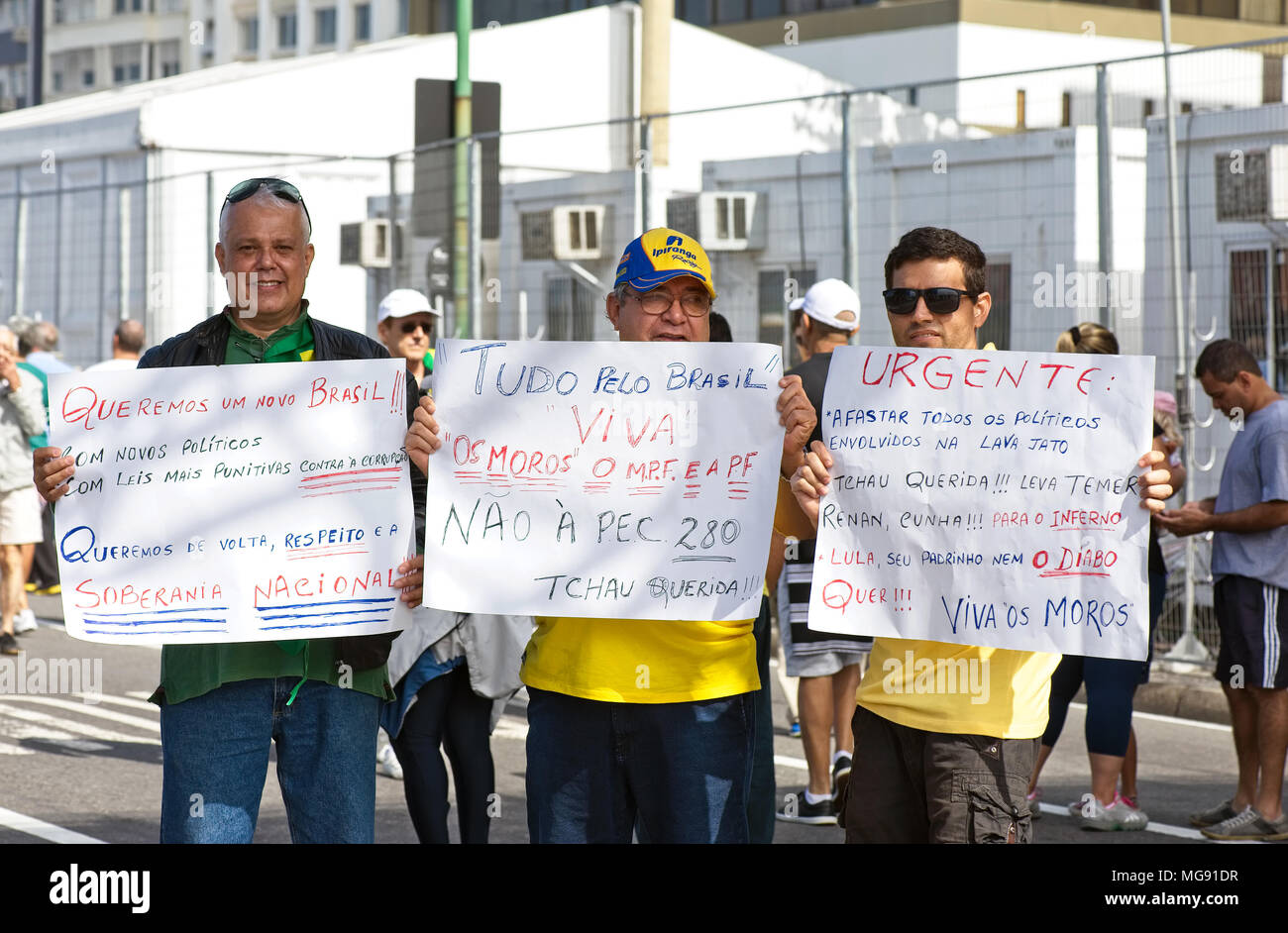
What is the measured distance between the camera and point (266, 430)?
160 inches

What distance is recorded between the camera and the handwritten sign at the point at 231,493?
158 inches

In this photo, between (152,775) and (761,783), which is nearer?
(761,783)

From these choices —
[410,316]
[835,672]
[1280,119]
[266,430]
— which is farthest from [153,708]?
[1280,119]

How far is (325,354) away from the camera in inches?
160

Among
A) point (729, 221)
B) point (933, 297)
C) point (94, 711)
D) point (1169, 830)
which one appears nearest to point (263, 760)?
point (933, 297)

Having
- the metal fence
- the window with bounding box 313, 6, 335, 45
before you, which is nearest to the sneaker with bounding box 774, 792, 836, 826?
the metal fence

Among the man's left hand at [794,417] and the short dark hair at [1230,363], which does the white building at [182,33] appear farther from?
the man's left hand at [794,417]

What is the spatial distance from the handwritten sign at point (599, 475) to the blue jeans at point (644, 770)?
244 millimetres

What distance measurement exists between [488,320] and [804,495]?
1344 cm

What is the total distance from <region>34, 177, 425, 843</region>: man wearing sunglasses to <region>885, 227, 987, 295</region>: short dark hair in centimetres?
138

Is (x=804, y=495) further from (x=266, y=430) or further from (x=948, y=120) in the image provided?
(x=948, y=120)

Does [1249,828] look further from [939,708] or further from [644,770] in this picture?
[644,770]

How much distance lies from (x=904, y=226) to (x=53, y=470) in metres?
9.79
